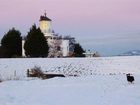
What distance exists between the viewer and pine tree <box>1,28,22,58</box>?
93000 mm

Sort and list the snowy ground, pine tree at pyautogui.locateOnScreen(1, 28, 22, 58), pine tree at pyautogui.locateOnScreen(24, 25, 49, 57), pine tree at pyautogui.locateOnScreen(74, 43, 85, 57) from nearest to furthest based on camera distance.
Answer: the snowy ground → pine tree at pyautogui.locateOnScreen(24, 25, 49, 57) → pine tree at pyautogui.locateOnScreen(1, 28, 22, 58) → pine tree at pyautogui.locateOnScreen(74, 43, 85, 57)

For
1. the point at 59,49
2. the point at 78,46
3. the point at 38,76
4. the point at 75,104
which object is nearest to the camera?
the point at 75,104

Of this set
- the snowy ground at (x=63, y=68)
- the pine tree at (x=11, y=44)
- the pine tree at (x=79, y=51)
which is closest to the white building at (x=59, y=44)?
the pine tree at (x=79, y=51)

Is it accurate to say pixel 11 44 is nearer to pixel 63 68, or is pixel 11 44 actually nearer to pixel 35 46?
pixel 35 46

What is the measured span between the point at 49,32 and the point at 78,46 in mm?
22397

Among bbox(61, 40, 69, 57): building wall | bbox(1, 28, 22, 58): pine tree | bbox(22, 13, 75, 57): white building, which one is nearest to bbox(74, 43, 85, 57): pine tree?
bbox(22, 13, 75, 57): white building

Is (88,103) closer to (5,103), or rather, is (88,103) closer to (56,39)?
(5,103)

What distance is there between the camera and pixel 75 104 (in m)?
14.8

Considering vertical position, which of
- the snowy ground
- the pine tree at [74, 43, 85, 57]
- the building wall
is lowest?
the snowy ground

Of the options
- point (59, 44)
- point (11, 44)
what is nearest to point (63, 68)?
point (11, 44)

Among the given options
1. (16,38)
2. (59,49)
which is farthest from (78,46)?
(16,38)

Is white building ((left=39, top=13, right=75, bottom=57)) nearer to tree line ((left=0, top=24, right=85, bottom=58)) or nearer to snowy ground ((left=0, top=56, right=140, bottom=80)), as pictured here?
tree line ((left=0, top=24, right=85, bottom=58))

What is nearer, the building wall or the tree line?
the tree line

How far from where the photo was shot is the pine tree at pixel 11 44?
93000 millimetres
